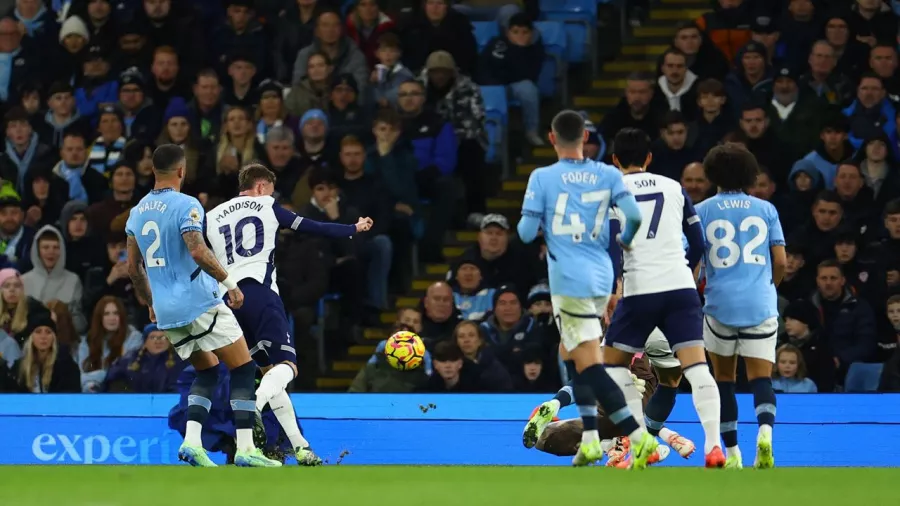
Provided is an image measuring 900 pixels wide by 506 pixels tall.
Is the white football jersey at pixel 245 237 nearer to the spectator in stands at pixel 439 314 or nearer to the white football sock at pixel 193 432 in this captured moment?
the white football sock at pixel 193 432

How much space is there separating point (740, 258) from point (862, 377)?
4.53 metres

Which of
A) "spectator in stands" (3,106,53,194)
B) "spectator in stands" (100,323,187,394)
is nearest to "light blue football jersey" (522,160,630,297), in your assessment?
"spectator in stands" (100,323,187,394)

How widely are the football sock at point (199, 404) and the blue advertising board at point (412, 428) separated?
2668 millimetres

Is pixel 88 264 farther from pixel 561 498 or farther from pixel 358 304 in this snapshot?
pixel 561 498

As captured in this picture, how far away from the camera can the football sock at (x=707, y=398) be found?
1001 cm

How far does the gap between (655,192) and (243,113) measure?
25.9 ft

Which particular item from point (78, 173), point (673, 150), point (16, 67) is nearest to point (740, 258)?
point (673, 150)

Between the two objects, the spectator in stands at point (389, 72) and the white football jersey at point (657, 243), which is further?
the spectator in stands at point (389, 72)

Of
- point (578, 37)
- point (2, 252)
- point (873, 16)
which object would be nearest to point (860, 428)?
point (873, 16)

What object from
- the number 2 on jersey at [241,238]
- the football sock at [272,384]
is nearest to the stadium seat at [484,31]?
the number 2 on jersey at [241,238]

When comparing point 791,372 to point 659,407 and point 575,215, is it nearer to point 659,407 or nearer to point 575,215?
point 659,407

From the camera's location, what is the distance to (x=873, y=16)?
16797 mm

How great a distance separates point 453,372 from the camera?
14.2 m

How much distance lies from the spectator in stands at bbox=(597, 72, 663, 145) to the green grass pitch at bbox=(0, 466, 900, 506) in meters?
6.51
